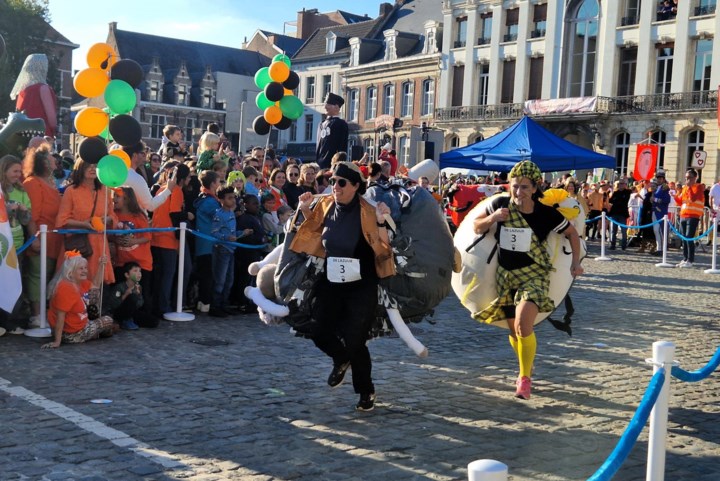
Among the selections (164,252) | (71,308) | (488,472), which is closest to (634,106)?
(164,252)

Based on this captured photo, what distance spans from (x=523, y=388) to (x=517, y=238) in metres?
1.20

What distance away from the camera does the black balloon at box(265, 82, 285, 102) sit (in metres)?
13.6

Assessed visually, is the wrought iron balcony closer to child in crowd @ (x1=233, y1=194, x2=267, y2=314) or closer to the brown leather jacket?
child in crowd @ (x1=233, y1=194, x2=267, y2=314)

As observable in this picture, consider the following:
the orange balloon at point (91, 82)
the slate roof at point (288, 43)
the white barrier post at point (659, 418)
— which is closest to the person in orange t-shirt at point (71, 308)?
the orange balloon at point (91, 82)

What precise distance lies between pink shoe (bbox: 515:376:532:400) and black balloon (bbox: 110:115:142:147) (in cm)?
462

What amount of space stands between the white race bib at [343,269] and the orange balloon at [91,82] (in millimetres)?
4303

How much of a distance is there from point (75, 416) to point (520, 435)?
9.91 ft

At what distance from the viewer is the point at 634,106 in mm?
41844

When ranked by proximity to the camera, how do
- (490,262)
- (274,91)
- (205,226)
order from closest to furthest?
(490,262) → (205,226) → (274,91)

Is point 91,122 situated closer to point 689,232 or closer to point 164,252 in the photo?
point 164,252

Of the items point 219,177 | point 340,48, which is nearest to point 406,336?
point 219,177

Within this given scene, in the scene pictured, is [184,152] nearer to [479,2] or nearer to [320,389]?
[320,389]

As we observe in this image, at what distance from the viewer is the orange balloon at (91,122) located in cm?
909

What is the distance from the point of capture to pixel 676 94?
40.1 metres
